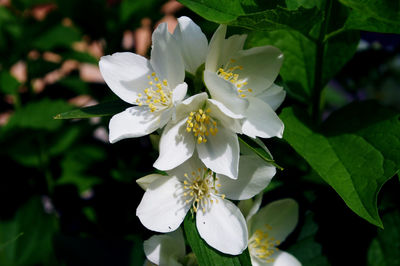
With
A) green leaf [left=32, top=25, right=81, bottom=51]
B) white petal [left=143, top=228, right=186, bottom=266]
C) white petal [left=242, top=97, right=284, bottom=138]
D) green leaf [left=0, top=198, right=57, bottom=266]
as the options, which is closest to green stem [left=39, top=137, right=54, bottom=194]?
green leaf [left=0, top=198, right=57, bottom=266]

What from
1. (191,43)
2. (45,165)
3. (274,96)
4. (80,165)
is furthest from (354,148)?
(45,165)

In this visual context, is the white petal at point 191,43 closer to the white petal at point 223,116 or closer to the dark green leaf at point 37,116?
the white petal at point 223,116

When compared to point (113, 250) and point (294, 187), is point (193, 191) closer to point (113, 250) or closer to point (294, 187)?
point (294, 187)

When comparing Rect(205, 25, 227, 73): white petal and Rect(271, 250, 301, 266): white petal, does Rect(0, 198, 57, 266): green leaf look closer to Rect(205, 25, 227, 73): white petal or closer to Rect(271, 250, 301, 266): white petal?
Rect(271, 250, 301, 266): white petal

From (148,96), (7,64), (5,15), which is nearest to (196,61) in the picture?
(148,96)

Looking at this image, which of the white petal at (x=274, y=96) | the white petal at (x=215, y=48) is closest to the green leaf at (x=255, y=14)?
the white petal at (x=215, y=48)
